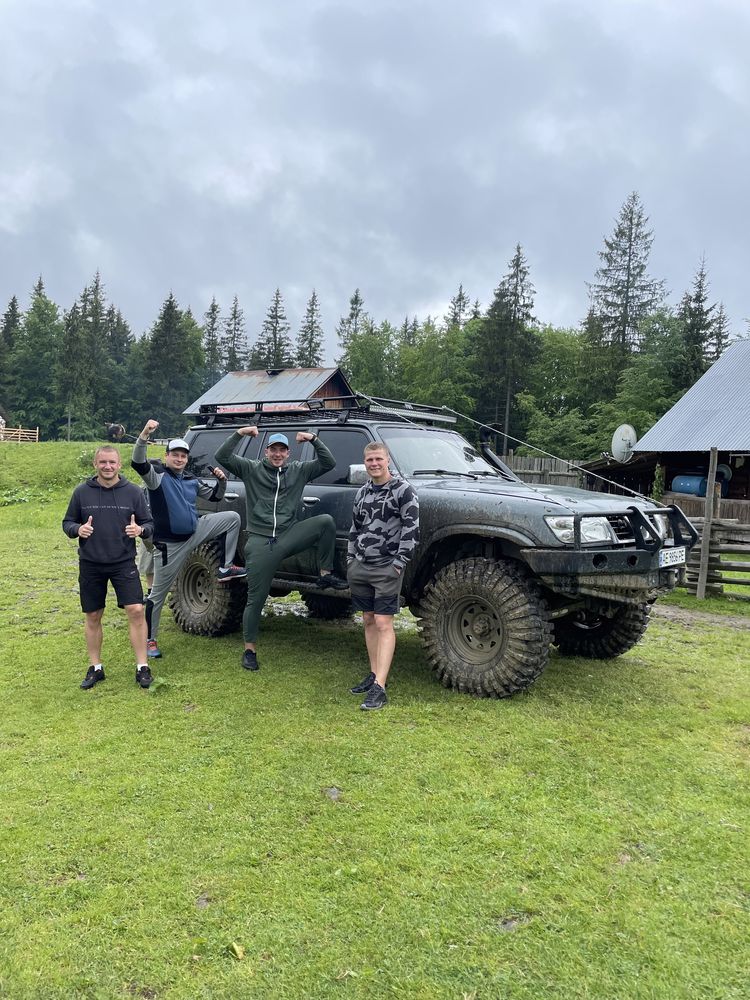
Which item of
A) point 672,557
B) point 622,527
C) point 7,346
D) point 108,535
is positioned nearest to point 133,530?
point 108,535

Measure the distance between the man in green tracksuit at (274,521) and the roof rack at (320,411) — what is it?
2.30ft

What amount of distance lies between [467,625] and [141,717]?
240 centimetres

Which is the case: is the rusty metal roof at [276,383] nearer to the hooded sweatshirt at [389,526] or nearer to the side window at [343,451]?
the side window at [343,451]

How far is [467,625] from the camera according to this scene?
A: 17.1 feet

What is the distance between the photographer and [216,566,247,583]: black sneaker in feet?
20.7

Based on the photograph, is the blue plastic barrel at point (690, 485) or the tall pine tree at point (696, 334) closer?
the blue plastic barrel at point (690, 485)

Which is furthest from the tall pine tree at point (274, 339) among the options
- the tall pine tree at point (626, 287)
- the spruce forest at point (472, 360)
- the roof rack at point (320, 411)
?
the roof rack at point (320, 411)

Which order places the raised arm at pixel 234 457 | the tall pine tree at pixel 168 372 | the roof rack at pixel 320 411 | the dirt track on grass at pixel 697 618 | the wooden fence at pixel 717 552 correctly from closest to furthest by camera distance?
the raised arm at pixel 234 457, the roof rack at pixel 320 411, the dirt track on grass at pixel 697 618, the wooden fence at pixel 717 552, the tall pine tree at pixel 168 372

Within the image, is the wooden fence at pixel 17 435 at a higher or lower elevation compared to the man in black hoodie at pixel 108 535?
higher

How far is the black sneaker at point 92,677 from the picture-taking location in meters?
5.24

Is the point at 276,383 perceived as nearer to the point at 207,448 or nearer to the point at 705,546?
the point at 705,546

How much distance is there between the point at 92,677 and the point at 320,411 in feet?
10.0

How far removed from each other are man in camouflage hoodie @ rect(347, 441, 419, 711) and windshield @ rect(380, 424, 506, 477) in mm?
756

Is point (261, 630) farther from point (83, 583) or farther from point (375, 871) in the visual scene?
point (375, 871)
